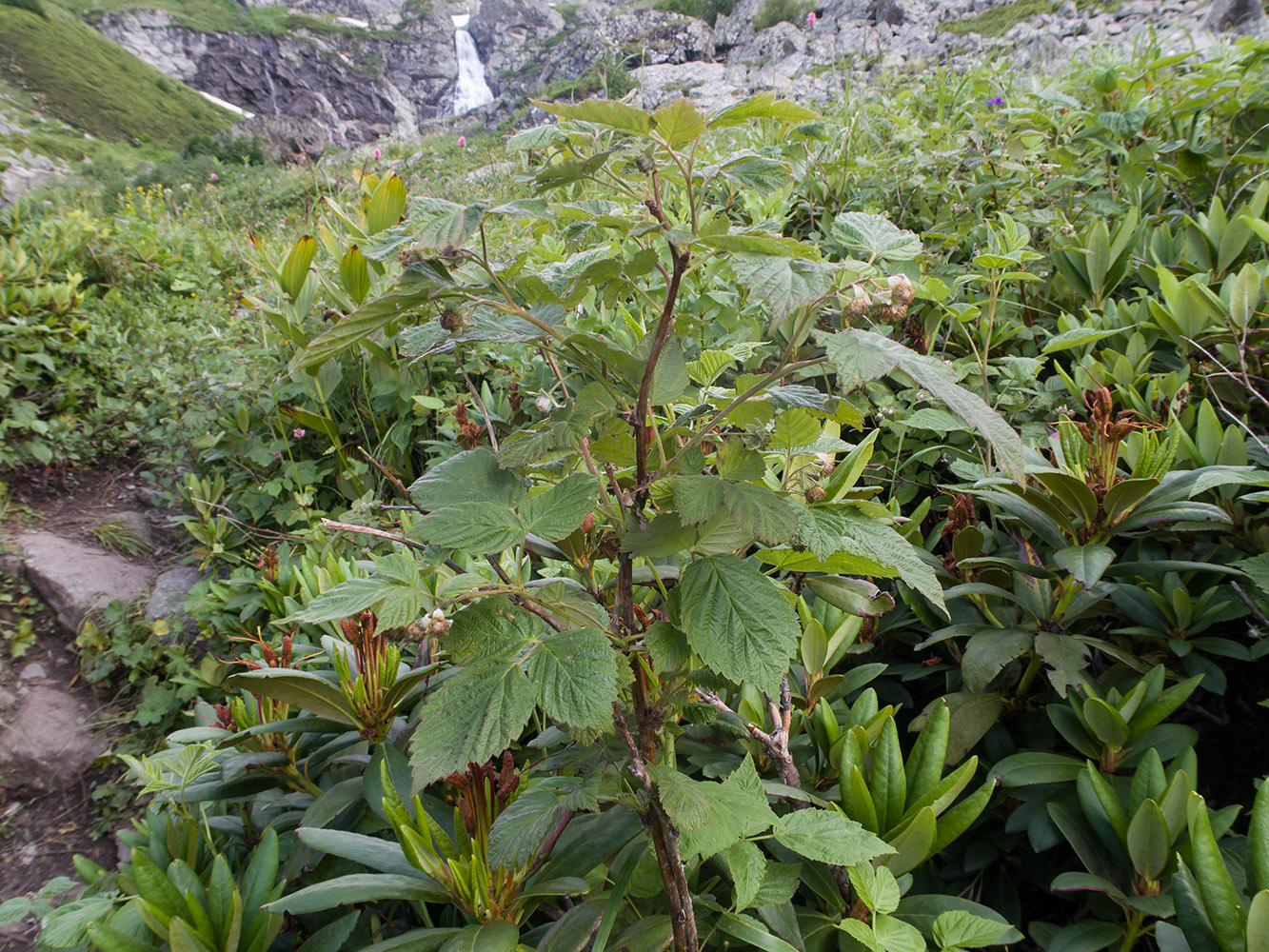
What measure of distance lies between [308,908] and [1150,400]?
1.86 meters

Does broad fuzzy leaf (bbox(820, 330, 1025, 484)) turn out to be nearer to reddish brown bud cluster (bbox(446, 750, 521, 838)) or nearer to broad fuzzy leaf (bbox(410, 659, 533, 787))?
broad fuzzy leaf (bbox(410, 659, 533, 787))

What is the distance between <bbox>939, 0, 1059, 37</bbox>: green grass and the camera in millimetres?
15773

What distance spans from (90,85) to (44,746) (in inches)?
1516

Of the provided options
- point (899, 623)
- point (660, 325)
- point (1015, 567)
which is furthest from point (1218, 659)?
point (660, 325)

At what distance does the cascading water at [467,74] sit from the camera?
47.7 m

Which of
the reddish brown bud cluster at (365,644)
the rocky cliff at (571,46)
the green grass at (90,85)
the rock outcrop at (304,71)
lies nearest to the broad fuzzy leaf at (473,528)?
the reddish brown bud cluster at (365,644)

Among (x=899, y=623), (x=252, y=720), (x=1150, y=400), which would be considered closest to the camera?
(x=899, y=623)

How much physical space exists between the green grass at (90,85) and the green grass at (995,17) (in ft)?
98.8

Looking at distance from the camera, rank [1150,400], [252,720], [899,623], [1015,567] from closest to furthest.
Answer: [1015,567], [899,623], [252,720], [1150,400]

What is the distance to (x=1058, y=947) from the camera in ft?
2.91

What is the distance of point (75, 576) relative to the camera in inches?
116

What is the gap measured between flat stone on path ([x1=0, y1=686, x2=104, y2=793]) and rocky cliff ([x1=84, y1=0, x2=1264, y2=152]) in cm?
353

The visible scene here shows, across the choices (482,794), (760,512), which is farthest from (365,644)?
(760,512)

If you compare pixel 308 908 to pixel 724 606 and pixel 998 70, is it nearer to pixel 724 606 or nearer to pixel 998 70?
pixel 724 606
